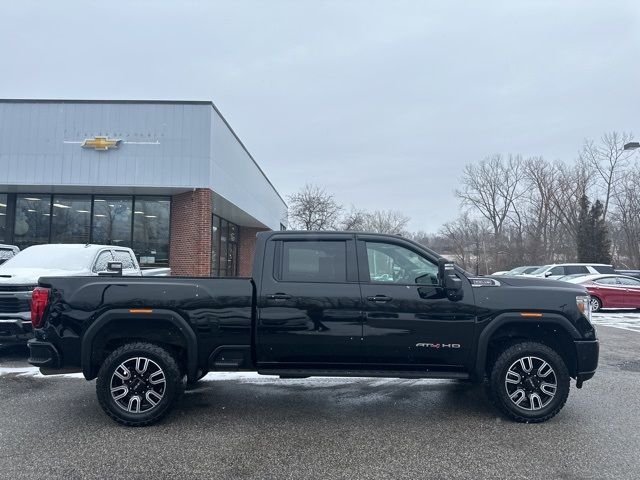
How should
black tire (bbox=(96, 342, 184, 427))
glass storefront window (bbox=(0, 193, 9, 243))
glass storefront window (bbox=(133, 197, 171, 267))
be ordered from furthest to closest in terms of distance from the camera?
glass storefront window (bbox=(0, 193, 9, 243)) → glass storefront window (bbox=(133, 197, 171, 267)) → black tire (bbox=(96, 342, 184, 427))

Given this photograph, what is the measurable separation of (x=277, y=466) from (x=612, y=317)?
49.7 feet

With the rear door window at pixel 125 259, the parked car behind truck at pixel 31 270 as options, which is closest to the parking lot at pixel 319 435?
the parked car behind truck at pixel 31 270

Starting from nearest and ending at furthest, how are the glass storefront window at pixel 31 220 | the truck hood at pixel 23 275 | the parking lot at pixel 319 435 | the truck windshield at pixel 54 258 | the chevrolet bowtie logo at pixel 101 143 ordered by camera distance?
1. the parking lot at pixel 319 435
2. the truck hood at pixel 23 275
3. the truck windshield at pixel 54 258
4. the chevrolet bowtie logo at pixel 101 143
5. the glass storefront window at pixel 31 220

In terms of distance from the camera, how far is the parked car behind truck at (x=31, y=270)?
751cm

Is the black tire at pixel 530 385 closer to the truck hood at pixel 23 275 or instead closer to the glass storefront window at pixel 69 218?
the truck hood at pixel 23 275

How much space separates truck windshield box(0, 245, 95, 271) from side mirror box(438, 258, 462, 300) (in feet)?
21.9

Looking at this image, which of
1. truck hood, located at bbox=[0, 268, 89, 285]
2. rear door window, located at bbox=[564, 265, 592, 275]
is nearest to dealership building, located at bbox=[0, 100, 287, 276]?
truck hood, located at bbox=[0, 268, 89, 285]

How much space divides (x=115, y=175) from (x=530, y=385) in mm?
14631

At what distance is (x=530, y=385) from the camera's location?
5141mm

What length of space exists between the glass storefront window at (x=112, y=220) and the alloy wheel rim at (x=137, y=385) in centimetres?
1340

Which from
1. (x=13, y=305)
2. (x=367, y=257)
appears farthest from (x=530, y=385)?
(x=13, y=305)

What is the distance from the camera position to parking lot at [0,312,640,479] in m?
4.00

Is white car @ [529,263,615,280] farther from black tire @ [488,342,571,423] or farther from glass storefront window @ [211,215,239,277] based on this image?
black tire @ [488,342,571,423]

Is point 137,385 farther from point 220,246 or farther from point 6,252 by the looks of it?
point 220,246
